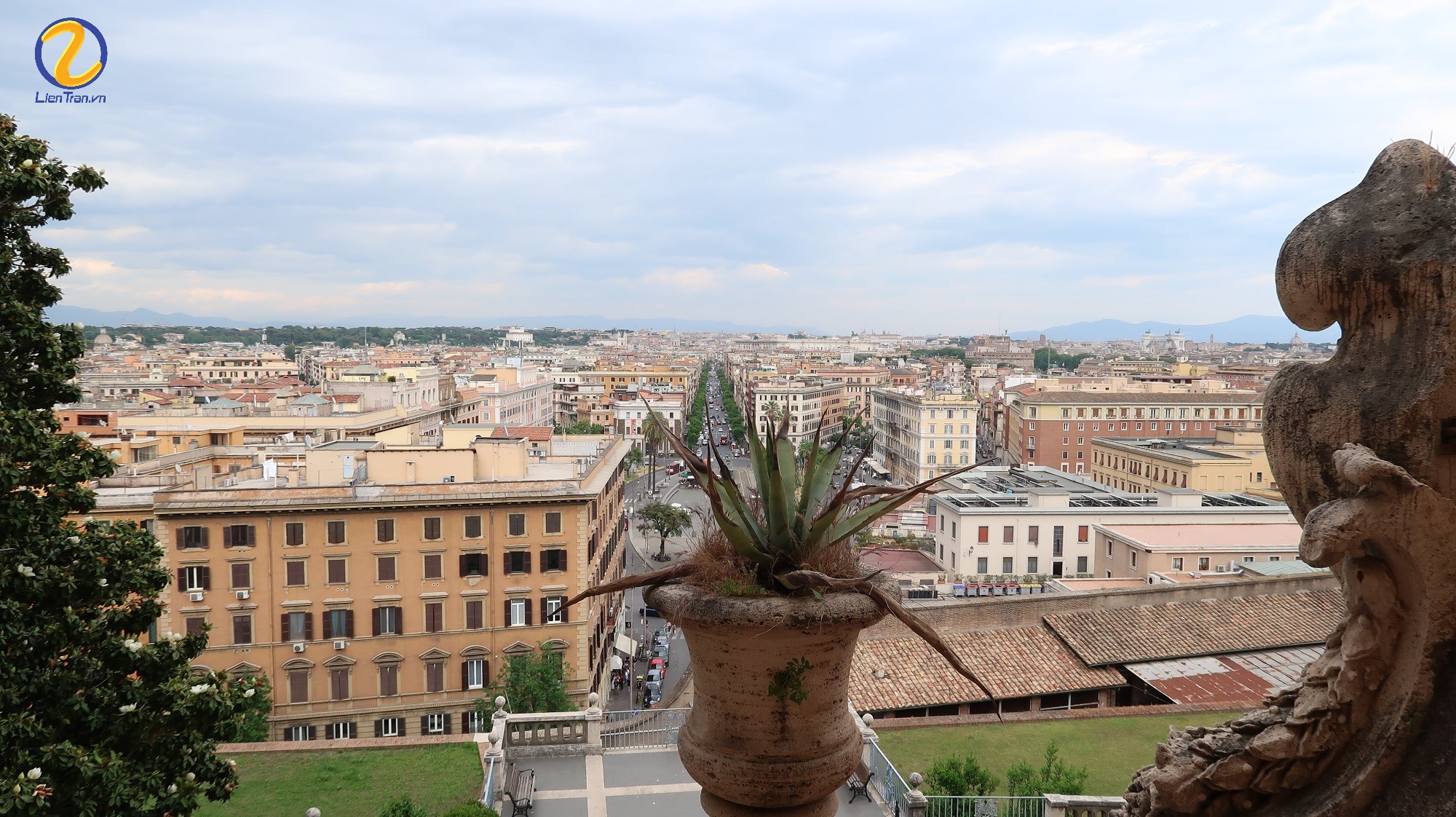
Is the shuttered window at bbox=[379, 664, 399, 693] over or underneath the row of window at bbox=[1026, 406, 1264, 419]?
underneath

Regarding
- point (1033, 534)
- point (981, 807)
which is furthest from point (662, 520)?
point (981, 807)

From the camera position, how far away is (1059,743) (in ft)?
53.8

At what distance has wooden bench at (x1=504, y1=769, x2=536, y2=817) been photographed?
11.0m

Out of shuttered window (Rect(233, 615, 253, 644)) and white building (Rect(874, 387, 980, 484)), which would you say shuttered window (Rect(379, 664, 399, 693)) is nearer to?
shuttered window (Rect(233, 615, 253, 644))

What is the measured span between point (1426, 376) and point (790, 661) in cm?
254

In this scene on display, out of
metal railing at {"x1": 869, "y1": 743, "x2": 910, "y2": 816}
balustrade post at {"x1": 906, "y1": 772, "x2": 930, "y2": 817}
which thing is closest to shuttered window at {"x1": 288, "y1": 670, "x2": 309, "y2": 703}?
metal railing at {"x1": 869, "y1": 743, "x2": 910, "y2": 816}

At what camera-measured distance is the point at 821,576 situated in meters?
3.79

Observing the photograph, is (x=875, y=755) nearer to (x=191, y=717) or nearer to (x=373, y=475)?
(x=191, y=717)

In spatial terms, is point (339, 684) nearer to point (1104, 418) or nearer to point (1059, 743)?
point (1059, 743)

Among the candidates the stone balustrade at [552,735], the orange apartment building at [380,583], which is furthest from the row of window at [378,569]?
the stone balustrade at [552,735]

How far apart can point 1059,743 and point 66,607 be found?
15315 mm

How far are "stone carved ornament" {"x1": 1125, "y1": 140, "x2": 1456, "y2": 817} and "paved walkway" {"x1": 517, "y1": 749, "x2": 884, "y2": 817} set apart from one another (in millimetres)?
9164

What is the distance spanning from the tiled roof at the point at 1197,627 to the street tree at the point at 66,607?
1808cm

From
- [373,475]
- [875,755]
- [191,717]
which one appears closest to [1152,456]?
[373,475]
